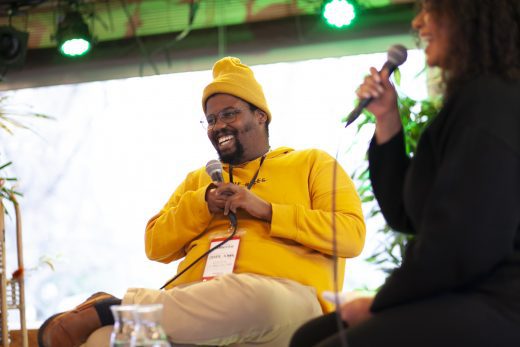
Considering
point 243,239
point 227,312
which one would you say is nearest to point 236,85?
point 243,239

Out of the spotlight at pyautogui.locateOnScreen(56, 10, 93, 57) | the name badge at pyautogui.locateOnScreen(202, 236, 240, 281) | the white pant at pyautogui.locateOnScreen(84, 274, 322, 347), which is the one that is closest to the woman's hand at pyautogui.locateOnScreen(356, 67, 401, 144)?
the white pant at pyautogui.locateOnScreen(84, 274, 322, 347)

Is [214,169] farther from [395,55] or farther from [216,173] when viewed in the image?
[395,55]

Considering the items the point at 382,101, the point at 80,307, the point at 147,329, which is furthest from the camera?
the point at 80,307

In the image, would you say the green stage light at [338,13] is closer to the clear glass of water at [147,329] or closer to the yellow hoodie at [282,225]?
the yellow hoodie at [282,225]

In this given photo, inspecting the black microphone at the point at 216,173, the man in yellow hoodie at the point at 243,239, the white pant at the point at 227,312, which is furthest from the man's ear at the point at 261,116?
the white pant at the point at 227,312

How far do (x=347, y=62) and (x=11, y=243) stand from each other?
2.52 metres

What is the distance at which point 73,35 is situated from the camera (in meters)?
4.75

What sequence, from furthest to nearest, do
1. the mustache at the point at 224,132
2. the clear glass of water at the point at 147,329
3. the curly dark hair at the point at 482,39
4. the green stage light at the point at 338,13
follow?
the green stage light at the point at 338,13 → the mustache at the point at 224,132 → the curly dark hair at the point at 482,39 → the clear glass of water at the point at 147,329

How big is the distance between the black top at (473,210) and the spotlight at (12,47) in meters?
3.71

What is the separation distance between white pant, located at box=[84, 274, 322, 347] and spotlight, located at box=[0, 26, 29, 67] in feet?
9.01

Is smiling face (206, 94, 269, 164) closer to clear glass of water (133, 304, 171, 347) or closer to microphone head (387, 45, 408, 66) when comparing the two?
microphone head (387, 45, 408, 66)

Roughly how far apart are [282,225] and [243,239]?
17cm

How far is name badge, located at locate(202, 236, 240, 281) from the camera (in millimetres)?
2680

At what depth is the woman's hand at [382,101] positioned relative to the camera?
189 cm
